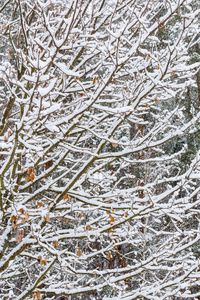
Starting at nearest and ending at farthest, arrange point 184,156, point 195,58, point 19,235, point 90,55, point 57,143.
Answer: point 19,235 < point 57,143 < point 90,55 < point 195,58 < point 184,156

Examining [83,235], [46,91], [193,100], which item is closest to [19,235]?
[83,235]

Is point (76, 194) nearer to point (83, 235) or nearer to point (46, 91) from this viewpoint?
point (83, 235)

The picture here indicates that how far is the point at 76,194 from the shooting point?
3230 millimetres

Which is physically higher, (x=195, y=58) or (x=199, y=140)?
(x=195, y=58)

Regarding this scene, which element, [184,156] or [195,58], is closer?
[195,58]

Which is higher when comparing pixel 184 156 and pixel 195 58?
pixel 195 58

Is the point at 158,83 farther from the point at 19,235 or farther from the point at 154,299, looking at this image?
the point at 154,299

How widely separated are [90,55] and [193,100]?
1082cm

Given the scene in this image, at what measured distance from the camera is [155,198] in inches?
121

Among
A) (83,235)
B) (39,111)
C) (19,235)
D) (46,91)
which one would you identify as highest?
(46,91)

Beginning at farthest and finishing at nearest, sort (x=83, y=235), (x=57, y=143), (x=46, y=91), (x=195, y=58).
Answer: (x=195, y=58), (x=83, y=235), (x=57, y=143), (x=46, y=91)

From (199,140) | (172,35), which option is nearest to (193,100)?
(199,140)

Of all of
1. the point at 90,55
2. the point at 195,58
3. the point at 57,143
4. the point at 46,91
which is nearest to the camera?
the point at 46,91

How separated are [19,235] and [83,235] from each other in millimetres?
718
